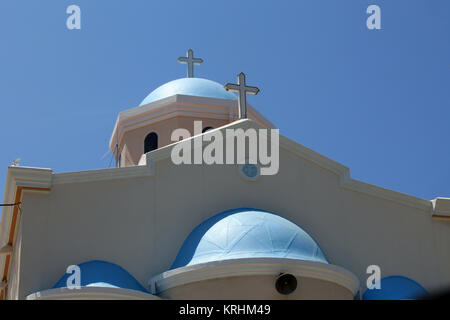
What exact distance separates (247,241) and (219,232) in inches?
27.1

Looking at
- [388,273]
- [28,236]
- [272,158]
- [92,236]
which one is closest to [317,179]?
[272,158]

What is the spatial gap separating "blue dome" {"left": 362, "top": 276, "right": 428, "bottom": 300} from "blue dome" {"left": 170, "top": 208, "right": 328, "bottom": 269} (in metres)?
1.98

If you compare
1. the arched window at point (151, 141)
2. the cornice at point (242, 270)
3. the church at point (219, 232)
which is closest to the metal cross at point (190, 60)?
the arched window at point (151, 141)

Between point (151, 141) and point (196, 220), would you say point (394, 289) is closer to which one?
point (196, 220)

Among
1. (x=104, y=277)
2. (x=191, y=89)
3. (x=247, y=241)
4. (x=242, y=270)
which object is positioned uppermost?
(x=191, y=89)

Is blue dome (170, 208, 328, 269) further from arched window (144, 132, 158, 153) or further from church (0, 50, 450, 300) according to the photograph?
arched window (144, 132, 158, 153)

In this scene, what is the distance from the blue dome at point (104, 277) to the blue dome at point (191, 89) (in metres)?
8.67

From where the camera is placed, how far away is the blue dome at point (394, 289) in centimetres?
1445

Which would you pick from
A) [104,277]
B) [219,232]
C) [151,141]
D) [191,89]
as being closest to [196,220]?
[219,232]

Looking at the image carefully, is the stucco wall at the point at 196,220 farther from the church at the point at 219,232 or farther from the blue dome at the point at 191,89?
the blue dome at the point at 191,89

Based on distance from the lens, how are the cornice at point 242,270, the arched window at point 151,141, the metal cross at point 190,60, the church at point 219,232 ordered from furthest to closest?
the metal cross at point 190,60 < the arched window at point 151,141 < the church at point 219,232 < the cornice at point 242,270

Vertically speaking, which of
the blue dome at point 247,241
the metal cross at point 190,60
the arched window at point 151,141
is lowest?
the blue dome at point 247,241

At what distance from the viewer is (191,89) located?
20859mm

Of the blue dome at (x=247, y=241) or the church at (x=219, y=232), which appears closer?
the church at (x=219, y=232)
